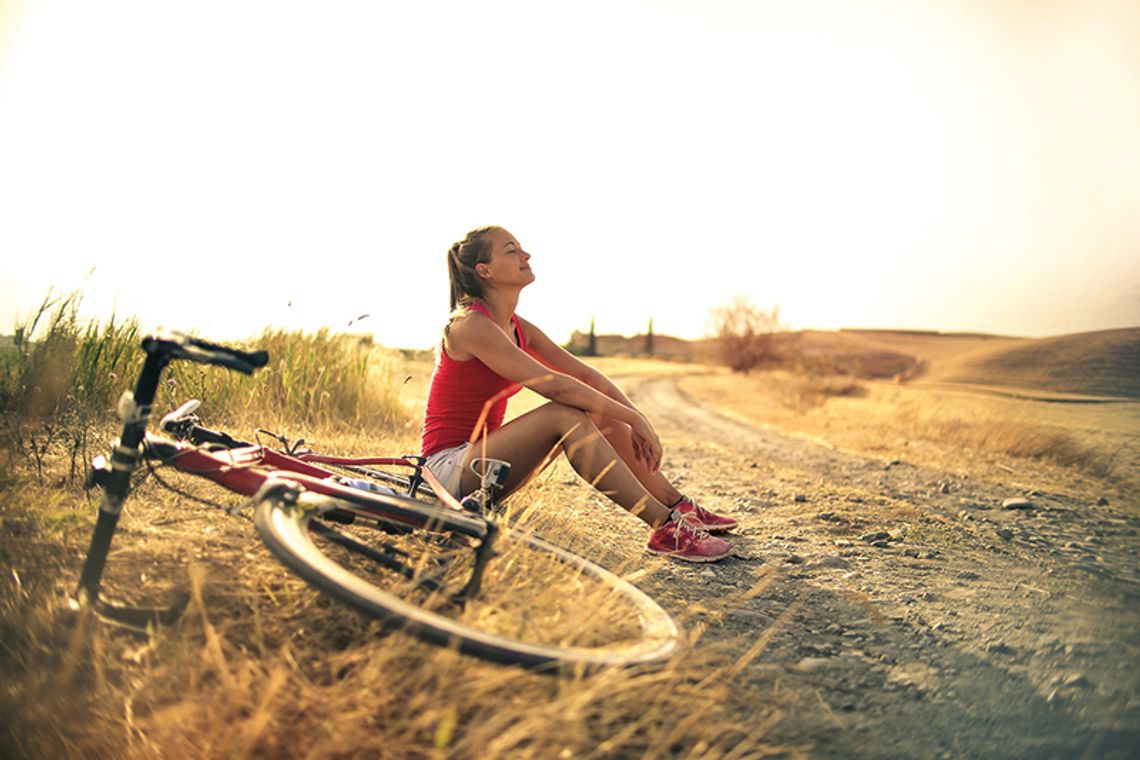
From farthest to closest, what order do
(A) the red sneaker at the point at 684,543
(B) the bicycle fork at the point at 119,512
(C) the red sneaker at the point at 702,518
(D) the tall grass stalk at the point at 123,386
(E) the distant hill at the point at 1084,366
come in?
(E) the distant hill at the point at 1084,366 < (D) the tall grass stalk at the point at 123,386 < (C) the red sneaker at the point at 702,518 < (A) the red sneaker at the point at 684,543 < (B) the bicycle fork at the point at 119,512

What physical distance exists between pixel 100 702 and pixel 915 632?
9.44ft

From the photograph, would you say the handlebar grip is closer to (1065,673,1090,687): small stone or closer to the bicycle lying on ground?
the bicycle lying on ground

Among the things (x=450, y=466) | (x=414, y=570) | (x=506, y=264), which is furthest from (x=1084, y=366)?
(x=414, y=570)

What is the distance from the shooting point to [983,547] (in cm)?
455

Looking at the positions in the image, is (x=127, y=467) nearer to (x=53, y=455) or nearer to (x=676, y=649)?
(x=676, y=649)

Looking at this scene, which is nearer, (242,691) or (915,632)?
(242,691)

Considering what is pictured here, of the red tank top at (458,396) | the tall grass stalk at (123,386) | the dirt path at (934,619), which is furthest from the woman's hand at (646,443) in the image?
the tall grass stalk at (123,386)

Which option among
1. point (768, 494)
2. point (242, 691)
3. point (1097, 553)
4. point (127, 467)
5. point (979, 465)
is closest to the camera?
point (242, 691)

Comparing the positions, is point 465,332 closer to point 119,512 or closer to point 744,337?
point 119,512

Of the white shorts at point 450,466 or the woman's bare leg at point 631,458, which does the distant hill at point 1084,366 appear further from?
the white shorts at point 450,466

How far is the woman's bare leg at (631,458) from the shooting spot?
3902mm

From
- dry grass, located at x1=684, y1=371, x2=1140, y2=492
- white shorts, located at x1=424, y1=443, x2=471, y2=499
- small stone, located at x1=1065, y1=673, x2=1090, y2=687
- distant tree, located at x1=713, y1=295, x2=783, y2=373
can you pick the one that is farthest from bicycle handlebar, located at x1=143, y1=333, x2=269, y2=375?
distant tree, located at x1=713, y1=295, x2=783, y2=373

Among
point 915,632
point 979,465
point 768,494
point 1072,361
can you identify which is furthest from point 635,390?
point 915,632

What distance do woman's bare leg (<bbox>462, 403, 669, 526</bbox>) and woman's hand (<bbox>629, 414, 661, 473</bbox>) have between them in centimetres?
21
